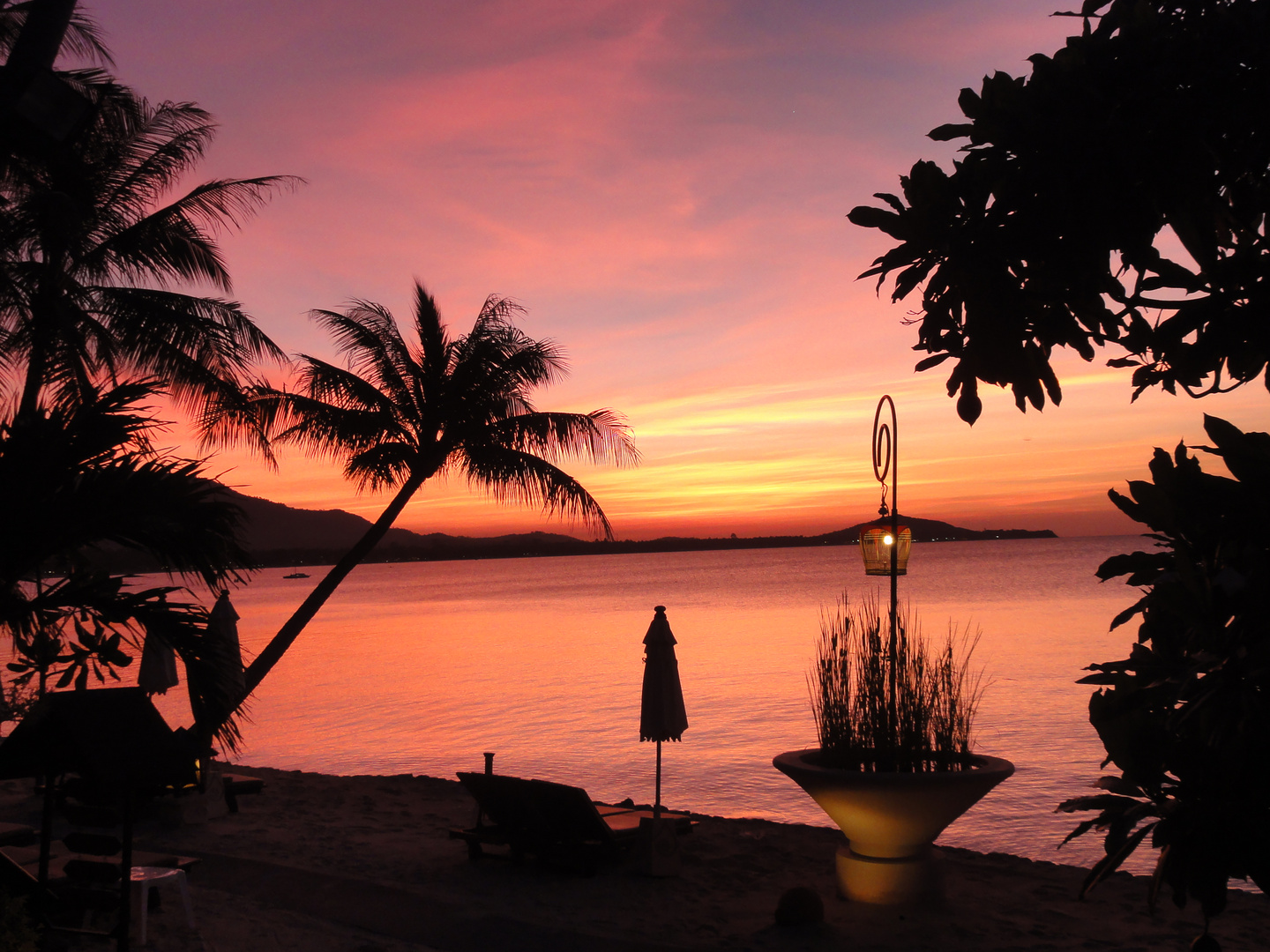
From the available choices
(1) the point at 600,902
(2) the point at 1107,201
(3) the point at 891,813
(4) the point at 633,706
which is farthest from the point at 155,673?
(4) the point at 633,706

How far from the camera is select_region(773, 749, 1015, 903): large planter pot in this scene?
632cm

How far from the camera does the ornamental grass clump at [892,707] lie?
22.8ft

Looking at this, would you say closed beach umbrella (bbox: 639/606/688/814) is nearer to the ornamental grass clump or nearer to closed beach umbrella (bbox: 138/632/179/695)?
the ornamental grass clump

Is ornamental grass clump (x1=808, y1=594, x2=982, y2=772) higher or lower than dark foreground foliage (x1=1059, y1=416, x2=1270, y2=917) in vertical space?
lower

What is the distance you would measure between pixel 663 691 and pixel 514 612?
60.2 metres

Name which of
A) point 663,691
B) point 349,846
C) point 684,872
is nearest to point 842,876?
point 684,872

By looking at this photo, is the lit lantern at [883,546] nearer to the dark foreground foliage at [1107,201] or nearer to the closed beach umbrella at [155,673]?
the dark foreground foliage at [1107,201]

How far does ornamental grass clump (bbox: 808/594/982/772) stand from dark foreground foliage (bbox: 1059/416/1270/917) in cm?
493

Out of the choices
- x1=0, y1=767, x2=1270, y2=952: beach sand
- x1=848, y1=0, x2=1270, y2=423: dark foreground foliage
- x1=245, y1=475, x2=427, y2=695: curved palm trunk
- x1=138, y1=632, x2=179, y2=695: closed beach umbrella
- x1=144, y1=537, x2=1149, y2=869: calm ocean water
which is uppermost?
x1=848, y1=0, x2=1270, y2=423: dark foreground foliage

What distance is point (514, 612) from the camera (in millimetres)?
67250

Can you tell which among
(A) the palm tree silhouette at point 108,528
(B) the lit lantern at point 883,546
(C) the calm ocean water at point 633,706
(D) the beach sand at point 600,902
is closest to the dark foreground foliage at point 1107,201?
(A) the palm tree silhouette at point 108,528

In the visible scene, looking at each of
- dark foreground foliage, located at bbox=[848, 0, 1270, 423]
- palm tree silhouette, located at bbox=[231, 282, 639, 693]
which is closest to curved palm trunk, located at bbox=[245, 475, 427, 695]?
palm tree silhouette, located at bbox=[231, 282, 639, 693]

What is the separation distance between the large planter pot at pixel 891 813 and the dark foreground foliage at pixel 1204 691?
4.46 metres

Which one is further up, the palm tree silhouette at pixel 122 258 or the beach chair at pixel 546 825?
the palm tree silhouette at pixel 122 258
